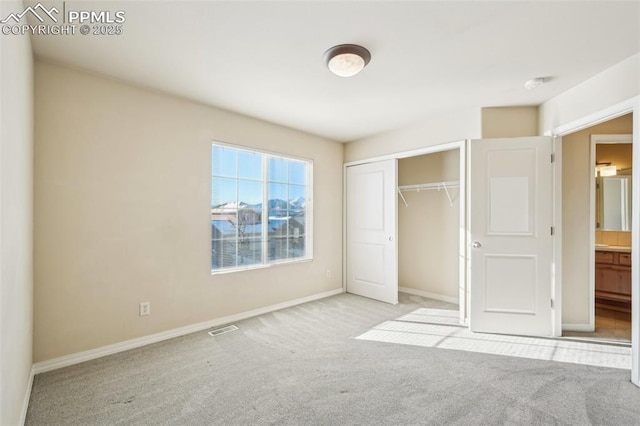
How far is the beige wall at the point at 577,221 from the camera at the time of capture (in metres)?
3.21

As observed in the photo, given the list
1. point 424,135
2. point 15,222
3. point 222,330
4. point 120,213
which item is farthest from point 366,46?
point 222,330

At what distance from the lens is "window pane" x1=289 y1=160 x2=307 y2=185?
4223 mm

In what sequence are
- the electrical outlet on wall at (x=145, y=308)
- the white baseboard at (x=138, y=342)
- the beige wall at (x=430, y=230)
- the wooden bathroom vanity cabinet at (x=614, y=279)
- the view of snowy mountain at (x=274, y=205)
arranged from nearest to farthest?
the white baseboard at (x=138, y=342)
the electrical outlet on wall at (x=145, y=308)
the view of snowy mountain at (x=274, y=205)
the wooden bathroom vanity cabinet at (x=614, y=279)
the beige wall at (x=430, y=230)

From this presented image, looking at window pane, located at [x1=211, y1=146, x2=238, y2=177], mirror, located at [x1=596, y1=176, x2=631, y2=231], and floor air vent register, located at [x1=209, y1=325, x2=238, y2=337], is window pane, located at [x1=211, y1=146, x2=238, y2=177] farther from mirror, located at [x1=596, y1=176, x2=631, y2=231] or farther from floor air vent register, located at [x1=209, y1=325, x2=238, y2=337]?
mirror, located at [x1=596, y1=176, x2=631, y2=231]

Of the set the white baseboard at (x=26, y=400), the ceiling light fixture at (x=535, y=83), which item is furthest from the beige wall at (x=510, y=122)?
the white baseboard at (x=26, y=400)

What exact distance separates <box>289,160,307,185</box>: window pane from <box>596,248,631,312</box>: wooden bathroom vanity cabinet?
13.6 ft

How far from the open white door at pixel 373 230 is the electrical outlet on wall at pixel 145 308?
289cm

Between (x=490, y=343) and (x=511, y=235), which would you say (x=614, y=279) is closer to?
(x=511, y=235)

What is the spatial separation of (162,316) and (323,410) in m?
1.93

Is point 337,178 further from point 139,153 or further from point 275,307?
point 139,153

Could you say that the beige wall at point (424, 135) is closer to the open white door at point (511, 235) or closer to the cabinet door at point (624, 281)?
the open white door at point (511, 235)

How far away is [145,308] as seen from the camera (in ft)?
9.30

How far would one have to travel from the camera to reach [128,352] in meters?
2.67

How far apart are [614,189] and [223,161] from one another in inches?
216
